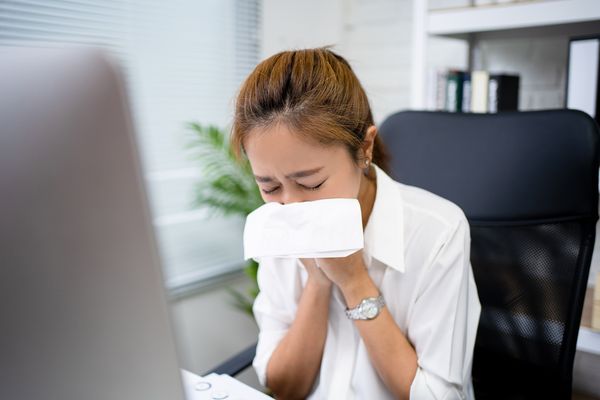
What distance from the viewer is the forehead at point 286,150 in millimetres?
834

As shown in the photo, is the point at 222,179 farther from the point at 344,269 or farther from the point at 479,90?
the point at 344,269

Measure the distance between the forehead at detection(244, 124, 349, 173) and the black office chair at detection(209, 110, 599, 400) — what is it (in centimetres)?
36

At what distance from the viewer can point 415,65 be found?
158cm

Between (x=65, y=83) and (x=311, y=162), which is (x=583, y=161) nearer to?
(x=311, y=162)

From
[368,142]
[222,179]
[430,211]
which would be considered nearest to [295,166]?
[368,142]

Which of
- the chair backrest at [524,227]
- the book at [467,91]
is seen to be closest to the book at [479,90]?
the book at [467,91]

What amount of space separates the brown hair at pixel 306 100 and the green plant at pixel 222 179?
1021 millimetres

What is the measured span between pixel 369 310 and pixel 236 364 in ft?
0.94

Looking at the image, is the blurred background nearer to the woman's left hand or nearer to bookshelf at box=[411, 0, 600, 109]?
bookshelf at box=[411, 0, 600, 109]

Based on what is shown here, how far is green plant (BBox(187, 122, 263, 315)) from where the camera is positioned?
76.2 inches

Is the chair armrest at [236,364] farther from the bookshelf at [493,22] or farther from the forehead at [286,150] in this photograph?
the bookshelf at [493,22]

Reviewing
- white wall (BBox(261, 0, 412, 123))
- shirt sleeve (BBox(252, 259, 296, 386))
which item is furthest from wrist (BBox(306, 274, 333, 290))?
white wall (BBox(261, 0, 412, 123))

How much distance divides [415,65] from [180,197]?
1.00 m

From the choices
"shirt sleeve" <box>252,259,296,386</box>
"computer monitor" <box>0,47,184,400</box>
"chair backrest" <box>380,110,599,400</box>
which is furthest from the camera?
"shirt sleeve" <box>252,259,296,386</box>
